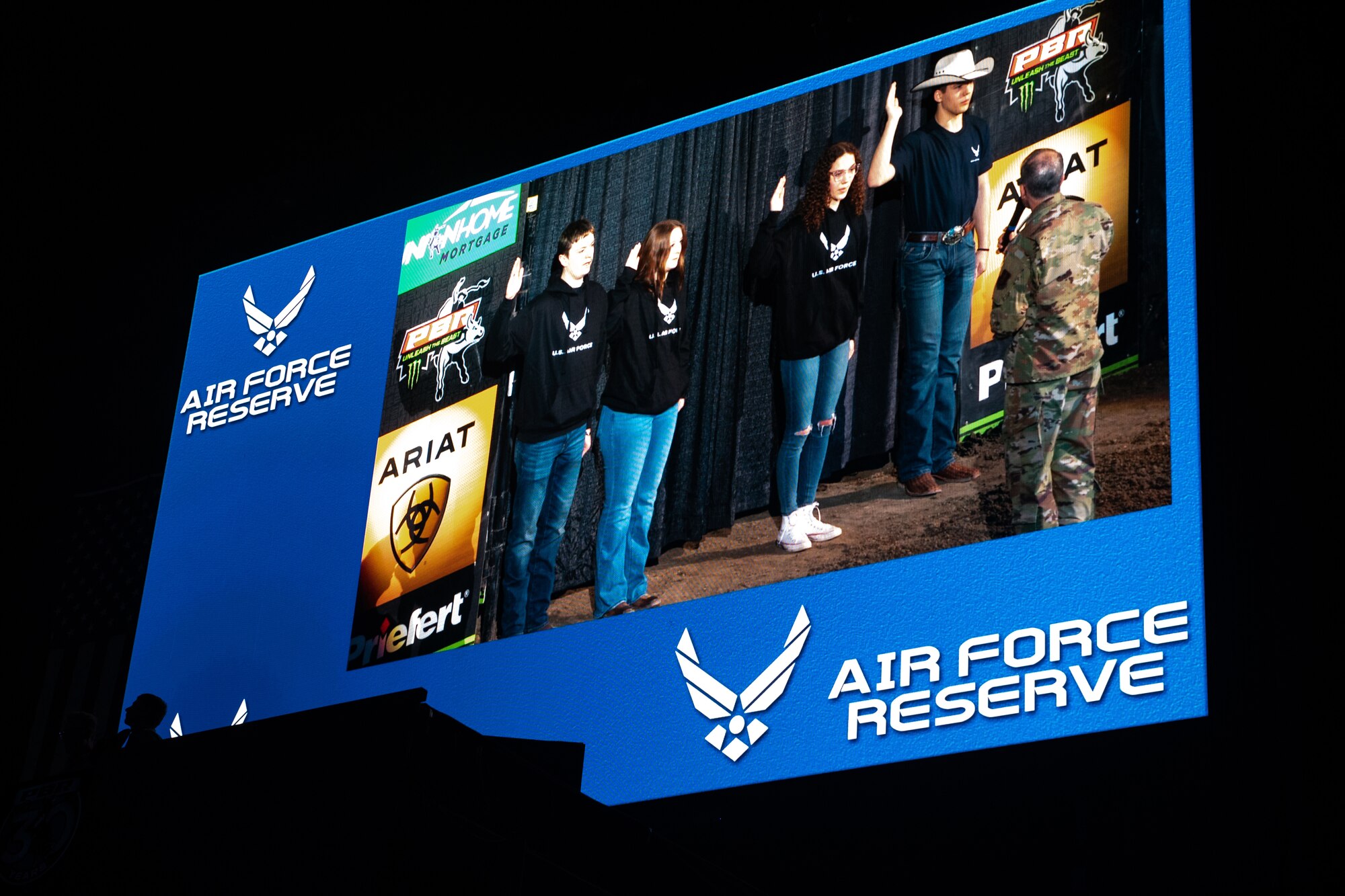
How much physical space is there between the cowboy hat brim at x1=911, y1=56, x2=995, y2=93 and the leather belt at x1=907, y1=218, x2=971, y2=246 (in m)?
0.56

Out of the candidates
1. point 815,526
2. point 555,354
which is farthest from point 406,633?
point 815,526

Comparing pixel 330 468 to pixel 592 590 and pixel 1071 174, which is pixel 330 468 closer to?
pixel 592 590

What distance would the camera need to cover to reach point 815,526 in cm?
562

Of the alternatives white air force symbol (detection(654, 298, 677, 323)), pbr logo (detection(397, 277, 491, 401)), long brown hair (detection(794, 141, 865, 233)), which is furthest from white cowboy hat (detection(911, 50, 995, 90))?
pbr logo (detection(397, 277, 491, 401))

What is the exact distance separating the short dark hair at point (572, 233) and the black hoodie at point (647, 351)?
0.39 meters

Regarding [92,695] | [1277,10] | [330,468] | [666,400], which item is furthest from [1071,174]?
[92,695]

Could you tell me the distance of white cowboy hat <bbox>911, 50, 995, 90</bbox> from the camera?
5.85 meters

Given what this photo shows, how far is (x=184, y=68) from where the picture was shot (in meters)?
7.38

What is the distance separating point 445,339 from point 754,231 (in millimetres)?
1449

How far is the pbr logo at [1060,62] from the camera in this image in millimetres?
5570

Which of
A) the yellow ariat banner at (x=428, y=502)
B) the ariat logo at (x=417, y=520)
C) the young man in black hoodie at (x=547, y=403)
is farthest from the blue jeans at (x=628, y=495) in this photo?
the ariat logo at (x=417, y=520)

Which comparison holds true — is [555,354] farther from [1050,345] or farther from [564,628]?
[1050,345]

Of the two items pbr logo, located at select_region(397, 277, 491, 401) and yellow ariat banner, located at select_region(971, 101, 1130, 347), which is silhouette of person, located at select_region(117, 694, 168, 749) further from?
yellow ariat banner, located at select_region(971, 101, 1130, 347)

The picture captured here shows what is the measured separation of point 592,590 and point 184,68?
3.29 meters
